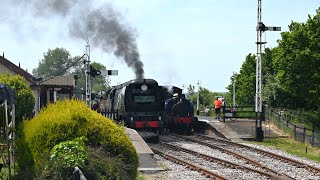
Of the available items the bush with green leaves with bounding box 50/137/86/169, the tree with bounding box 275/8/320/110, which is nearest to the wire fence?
the tree with bounding box 275/8/320/110

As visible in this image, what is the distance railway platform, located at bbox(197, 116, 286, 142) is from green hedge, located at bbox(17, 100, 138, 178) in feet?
54.0

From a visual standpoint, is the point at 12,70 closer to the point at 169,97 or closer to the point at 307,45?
the point at 169,97

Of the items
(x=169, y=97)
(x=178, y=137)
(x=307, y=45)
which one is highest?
(x=307, y=45)

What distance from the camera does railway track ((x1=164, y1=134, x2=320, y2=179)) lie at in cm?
1498

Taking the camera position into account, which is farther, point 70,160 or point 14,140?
point 14,140

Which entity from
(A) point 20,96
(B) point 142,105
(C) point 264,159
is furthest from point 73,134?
(B) point 142,105

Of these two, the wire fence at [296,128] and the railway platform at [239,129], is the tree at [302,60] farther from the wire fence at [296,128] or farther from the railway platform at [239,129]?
the railway platform at [239,129]

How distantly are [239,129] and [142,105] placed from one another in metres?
6.18

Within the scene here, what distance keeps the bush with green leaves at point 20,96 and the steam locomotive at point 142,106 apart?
561 cm

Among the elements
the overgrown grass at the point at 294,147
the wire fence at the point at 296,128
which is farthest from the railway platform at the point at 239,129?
the overgrown grass at the point at 294,147

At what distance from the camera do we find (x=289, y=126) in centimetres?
2652

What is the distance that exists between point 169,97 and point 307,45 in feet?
38.4

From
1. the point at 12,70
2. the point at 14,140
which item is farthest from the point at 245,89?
the point at 14,140

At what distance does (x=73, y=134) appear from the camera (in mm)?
9008
